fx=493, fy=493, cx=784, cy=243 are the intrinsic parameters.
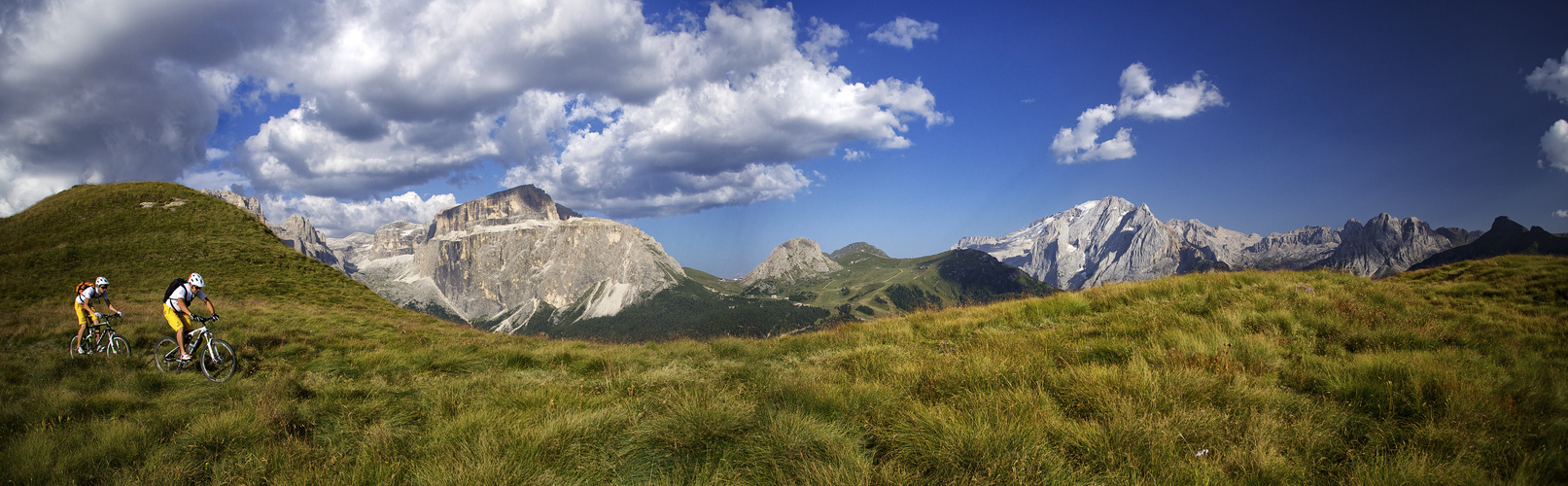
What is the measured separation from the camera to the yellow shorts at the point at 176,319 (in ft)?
32.3

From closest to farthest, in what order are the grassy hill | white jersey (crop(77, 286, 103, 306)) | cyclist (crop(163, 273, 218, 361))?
the grassy hill
cyclist (crop(163, 273, 218, 361))
white jersey (crop(77, 286, 103, 306))

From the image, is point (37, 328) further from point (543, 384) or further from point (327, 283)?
point (327, 283)

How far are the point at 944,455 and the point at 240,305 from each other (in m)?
28.8

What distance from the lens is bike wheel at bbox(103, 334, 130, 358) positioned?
35.8ft

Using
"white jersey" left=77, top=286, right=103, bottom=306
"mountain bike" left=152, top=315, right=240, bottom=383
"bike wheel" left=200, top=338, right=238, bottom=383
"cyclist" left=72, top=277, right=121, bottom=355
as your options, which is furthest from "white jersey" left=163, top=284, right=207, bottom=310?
"white jersey" left=77, top=286, right=103, bottom=306

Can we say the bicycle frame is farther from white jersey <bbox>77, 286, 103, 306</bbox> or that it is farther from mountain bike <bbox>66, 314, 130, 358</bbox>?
white jersey <bbox>77, 286, 103, 306</bbox>

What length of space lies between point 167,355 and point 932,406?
14881 millimetres

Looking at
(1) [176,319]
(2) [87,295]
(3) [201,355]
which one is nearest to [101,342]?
(2) [87,295]

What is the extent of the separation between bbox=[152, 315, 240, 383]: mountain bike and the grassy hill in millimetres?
675

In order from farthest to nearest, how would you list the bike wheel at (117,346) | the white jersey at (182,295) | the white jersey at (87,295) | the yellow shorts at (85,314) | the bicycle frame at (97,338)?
1. the white jersey at (87,295)
2. the yellow shorts at (85,314)
3. the bicycle frame at (97,338)
4. the bike wheel at (117,346)
5. the white jersey at (182,295)

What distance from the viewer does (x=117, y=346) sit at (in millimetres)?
11125

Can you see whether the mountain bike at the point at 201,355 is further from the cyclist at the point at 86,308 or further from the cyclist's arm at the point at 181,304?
the cyclist at the point at 86,308

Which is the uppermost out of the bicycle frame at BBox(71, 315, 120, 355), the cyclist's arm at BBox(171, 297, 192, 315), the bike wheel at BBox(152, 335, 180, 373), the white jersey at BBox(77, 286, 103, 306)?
the white jersey at BBox(77, 286, 103, 306)

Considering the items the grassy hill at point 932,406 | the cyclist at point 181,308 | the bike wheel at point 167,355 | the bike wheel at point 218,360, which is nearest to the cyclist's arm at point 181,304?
the cyclist at point 181,308
